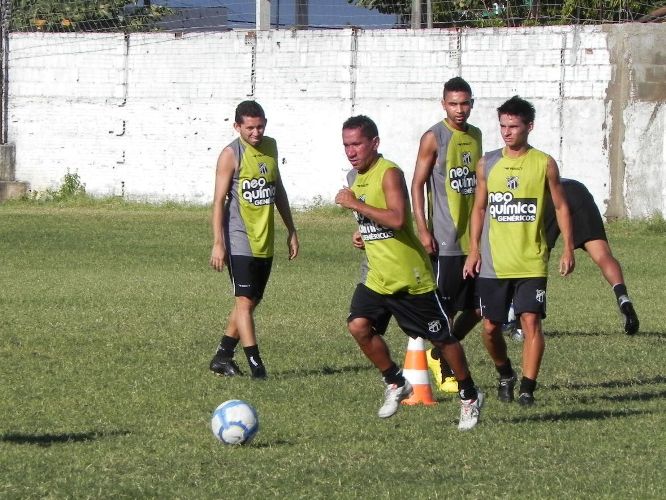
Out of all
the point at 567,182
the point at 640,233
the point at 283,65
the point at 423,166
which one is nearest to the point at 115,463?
the point at 423,166

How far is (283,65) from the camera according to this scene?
27109mm

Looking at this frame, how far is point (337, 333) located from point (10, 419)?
15.6ft

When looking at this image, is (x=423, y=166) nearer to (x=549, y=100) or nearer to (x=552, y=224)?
(x=552, y=224)

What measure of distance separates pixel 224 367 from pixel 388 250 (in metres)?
2.32

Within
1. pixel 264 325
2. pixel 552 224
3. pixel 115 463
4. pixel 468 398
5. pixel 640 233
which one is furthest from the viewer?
pixel 640 233

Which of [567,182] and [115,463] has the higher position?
[567,182]

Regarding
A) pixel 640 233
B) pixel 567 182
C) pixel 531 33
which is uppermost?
pixel 531 33

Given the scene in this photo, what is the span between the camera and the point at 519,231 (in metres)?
Result: 8.32

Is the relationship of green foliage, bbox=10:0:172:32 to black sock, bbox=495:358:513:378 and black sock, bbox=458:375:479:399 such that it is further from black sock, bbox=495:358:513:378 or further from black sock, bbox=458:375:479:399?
black sock, bbox=458:375:479:399

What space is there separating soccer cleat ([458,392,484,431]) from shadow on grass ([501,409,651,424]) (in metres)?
0.37

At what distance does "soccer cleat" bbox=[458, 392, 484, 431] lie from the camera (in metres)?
7.51

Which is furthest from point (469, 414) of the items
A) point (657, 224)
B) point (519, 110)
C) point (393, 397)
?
point (657, 224)

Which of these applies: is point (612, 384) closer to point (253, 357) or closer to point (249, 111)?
point (253, 357)

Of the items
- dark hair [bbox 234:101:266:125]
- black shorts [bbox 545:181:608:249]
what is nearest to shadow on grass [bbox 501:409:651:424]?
dark hair [bbox 234:101:266:125]
